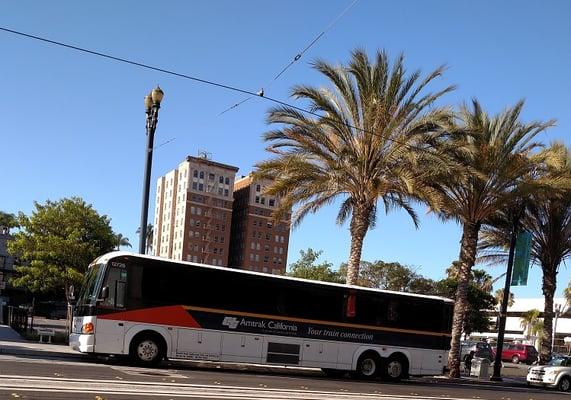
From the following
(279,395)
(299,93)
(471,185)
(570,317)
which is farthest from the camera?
(570,317)

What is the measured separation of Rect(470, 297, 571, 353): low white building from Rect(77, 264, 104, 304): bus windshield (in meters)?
57.9

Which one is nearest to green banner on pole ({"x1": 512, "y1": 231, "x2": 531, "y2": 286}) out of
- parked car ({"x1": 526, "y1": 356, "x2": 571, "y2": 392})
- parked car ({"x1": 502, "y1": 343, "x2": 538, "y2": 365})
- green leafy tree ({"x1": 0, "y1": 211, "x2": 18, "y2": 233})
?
parked car ({"x1": 526, "y1": 356, "x2": 571, "y2": 392})

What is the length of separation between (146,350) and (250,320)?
3226 millimetres

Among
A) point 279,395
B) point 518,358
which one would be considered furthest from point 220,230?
point 279,395

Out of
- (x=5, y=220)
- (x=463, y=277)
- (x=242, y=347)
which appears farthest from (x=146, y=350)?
(x=5, y=220)

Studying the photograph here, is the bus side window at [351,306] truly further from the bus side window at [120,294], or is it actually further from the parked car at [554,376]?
the parked car at [554,376]

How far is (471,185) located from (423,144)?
330 cm

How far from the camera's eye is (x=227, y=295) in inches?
774

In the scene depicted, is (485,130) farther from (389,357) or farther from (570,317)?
(570,317)

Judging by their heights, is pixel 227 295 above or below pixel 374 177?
below

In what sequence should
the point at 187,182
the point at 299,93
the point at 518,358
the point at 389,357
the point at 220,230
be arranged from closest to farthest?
the point at 389,357
the point at 299,93
the point at 518,358
the point at 187,182
the point at 220,230

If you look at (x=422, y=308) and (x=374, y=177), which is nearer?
(x=422, y=308)

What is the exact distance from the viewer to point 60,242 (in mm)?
34625

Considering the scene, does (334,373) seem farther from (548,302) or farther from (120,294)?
(548,302)
